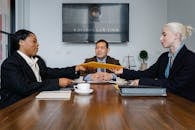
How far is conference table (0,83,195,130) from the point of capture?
1088 mm

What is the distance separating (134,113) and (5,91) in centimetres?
122

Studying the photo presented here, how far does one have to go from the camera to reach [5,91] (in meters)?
2.21

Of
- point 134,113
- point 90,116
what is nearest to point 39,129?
point 90,116

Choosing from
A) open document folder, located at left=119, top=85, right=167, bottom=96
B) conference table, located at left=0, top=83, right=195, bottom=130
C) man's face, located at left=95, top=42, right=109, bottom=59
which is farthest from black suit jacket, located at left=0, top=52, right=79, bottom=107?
man's face, located at left=95, top=42, right=109, bottom=59

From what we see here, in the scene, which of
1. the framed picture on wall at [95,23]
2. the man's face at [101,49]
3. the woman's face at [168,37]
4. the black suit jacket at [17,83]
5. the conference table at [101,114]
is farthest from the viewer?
the framed picture on wall at [95,23]

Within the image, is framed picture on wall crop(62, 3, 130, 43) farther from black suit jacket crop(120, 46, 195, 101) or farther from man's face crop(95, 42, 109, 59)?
black suit jacket crop(120, 46, 195, 101)

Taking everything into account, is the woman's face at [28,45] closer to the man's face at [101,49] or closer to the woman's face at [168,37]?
the woman's face at [168,37]

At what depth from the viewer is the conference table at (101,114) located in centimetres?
109

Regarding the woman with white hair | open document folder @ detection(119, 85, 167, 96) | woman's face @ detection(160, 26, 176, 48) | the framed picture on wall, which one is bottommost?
open document folder @ detection(119, 85, 167, 96)

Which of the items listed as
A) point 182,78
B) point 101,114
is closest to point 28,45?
point 182,78

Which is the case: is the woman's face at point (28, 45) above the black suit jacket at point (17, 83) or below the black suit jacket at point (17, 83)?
above

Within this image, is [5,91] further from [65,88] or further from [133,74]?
[133,74]

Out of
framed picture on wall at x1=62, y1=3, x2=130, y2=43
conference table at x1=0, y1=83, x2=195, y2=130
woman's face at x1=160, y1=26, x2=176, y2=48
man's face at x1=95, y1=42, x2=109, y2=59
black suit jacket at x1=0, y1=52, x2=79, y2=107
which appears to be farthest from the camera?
framed picture on wall at x1=62, y1=3, x2=130, y2=43

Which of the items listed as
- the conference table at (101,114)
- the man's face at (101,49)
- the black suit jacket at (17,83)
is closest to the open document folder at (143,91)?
the conference table at (101,114)
